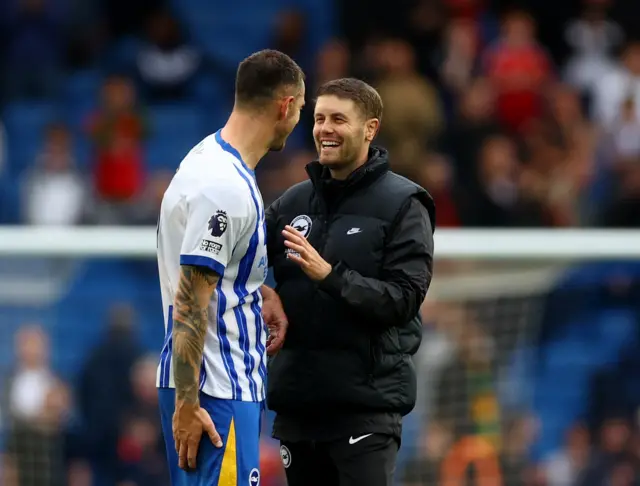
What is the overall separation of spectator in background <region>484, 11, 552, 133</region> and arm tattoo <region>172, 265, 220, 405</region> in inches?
312

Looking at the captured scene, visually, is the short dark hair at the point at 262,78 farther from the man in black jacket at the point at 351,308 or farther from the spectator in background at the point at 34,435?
the spectator in background at the point at 34,435

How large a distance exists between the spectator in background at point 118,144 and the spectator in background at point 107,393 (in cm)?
302

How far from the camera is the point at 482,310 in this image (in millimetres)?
7953

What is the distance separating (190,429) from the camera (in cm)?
449

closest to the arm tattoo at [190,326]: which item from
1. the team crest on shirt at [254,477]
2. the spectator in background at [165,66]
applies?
the team crest on shirt at [254,477]

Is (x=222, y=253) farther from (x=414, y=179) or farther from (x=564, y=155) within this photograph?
(x=564, y=155)

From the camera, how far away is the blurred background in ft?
25.9

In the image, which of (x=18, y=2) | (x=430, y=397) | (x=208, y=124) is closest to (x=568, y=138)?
(x=208, y=124)

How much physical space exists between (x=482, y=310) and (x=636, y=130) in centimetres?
436

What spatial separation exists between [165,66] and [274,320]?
28.2ft

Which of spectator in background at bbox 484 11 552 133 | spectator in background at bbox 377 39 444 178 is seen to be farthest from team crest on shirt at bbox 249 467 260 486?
spectator in background at bbox 484 11 552 133

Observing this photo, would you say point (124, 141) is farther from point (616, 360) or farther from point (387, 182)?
point (387, 182)

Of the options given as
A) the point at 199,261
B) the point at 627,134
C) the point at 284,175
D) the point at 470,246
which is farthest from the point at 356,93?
the point at 627,134

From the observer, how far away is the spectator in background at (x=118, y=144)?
11.7 m
